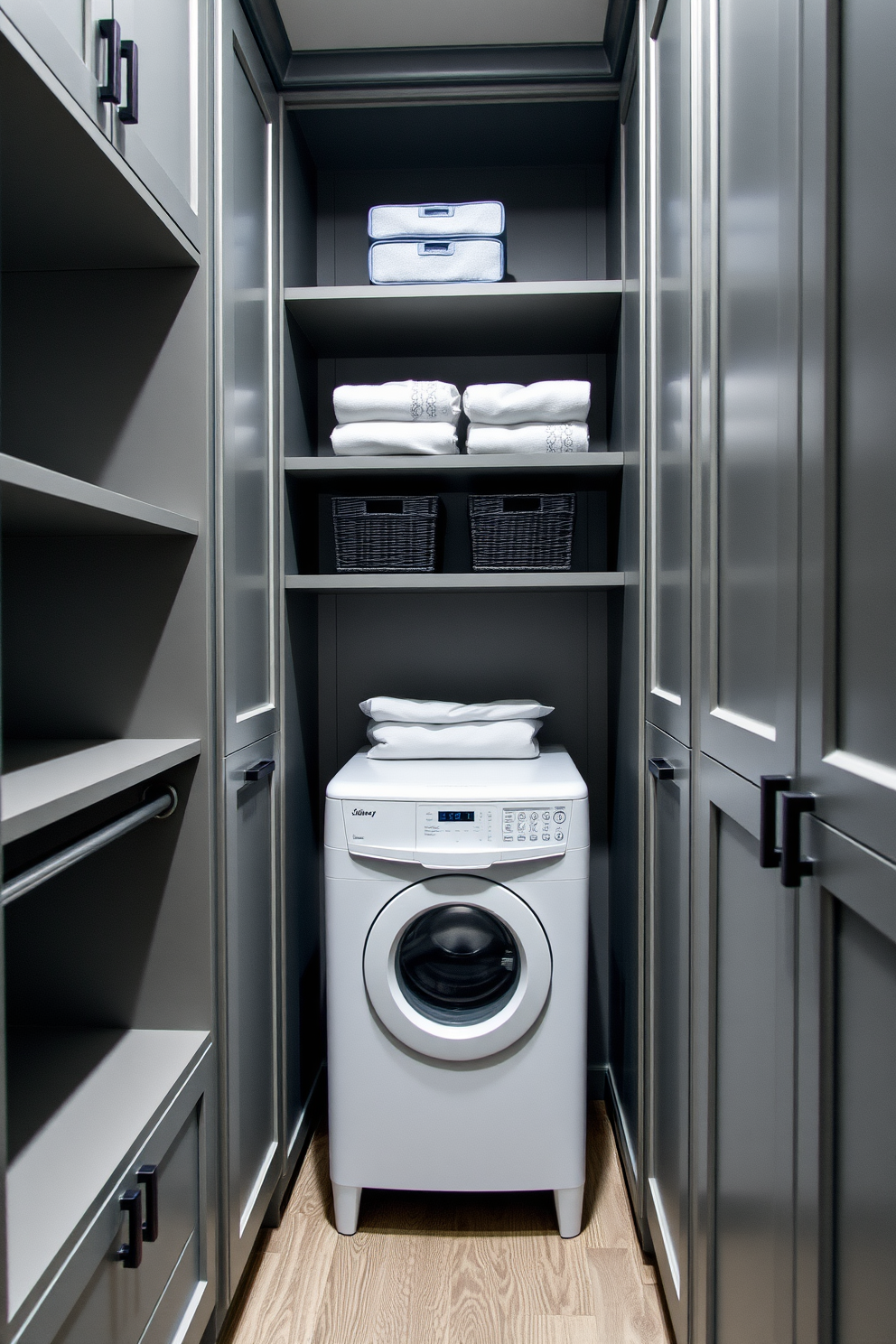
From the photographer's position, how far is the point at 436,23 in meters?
1.72

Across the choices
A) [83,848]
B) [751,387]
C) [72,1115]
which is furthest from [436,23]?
[72,1115]

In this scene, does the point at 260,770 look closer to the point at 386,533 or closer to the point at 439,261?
the point at 386,533

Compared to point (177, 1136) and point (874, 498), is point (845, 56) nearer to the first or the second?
point (874, 498)

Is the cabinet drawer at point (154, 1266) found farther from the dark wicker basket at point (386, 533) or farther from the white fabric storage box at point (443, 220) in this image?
the white fabric storage box at point (443, 220)

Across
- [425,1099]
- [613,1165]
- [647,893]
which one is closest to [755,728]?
[647,893]

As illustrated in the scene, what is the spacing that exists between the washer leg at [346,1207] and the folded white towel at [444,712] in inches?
37.7

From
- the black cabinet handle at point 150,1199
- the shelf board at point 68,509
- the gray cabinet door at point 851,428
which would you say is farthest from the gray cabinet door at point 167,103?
the black cabinet handle at point 150,1199

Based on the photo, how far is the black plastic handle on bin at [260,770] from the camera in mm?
1484

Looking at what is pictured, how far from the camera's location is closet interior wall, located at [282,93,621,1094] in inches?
80.0

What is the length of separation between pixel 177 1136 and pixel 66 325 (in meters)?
1.22

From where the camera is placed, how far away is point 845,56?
653 mm

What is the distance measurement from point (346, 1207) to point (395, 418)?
5.34ft

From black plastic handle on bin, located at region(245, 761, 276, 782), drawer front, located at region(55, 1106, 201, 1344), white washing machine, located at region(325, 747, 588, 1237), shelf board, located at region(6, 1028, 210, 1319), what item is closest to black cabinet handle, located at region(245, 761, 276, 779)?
black plastic handle on bin, located at region(245, 761, 276, 782)

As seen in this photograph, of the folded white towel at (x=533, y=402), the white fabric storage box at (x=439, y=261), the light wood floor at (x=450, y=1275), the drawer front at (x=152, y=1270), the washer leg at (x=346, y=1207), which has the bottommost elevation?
the light wood floor at (x=450, y=1275)
